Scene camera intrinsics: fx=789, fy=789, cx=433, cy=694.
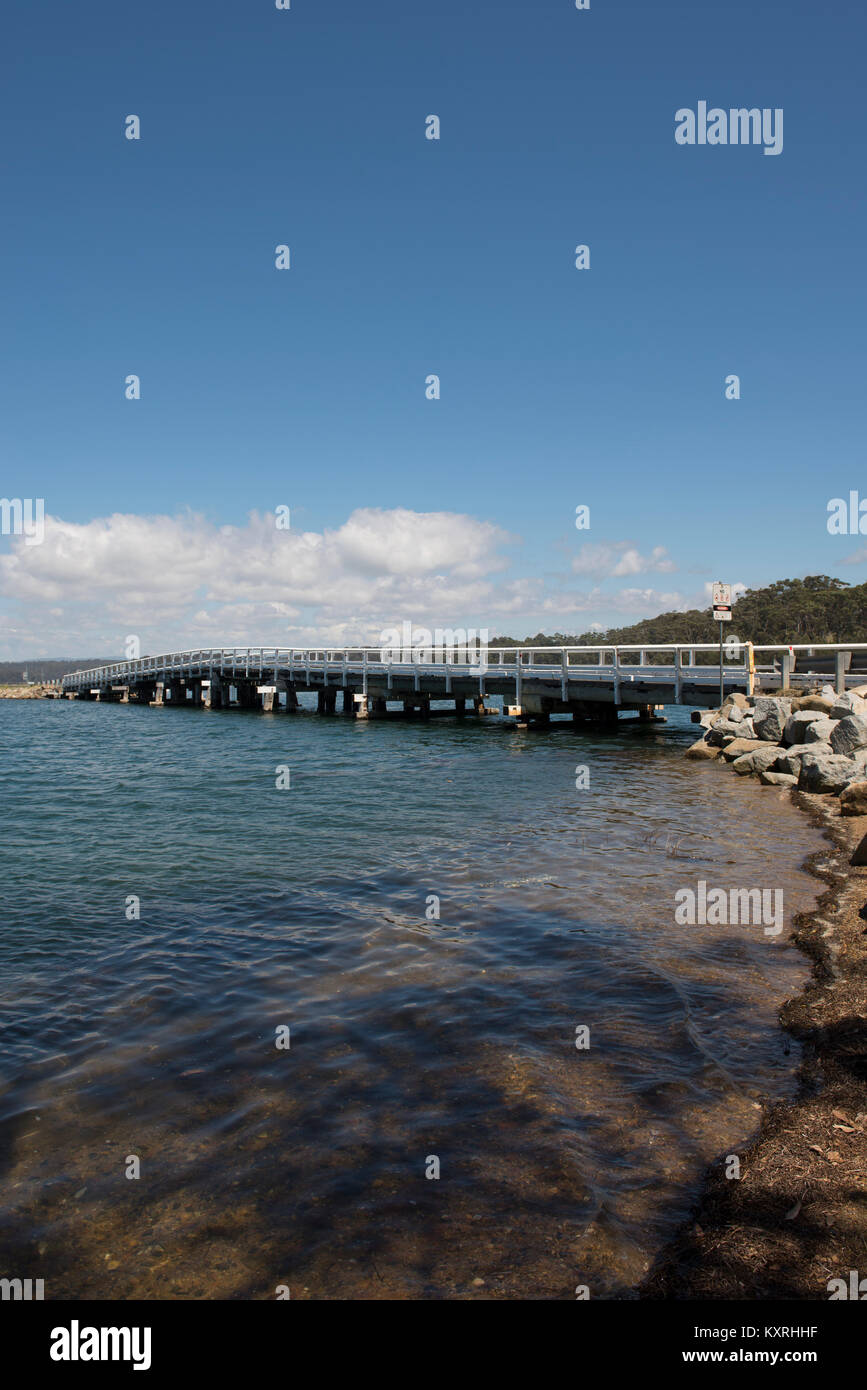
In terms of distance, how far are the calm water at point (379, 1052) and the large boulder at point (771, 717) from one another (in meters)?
7.29

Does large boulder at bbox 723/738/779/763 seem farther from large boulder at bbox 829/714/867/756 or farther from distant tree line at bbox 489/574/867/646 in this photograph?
distant tree line at bbox 489/574/867/646

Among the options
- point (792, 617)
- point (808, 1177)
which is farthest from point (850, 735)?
point (792, 617)

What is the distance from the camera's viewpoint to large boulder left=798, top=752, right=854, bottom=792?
55.3ft

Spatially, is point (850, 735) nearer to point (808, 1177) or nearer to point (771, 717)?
point (771, 717)

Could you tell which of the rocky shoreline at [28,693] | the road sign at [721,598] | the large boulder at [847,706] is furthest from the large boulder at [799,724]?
the rocky shoreline at [28,693]

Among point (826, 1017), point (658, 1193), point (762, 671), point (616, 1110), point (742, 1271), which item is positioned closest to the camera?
point (742, 1271)

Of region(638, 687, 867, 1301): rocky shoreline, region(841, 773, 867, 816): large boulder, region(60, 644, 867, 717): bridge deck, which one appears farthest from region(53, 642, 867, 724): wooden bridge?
region(638, 687, 867, 1301): rocky shoreline

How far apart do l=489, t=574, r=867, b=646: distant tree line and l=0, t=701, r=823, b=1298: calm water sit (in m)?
65.6

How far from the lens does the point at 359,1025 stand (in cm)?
700

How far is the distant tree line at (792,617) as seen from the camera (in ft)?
282

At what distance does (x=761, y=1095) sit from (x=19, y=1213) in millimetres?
4854
